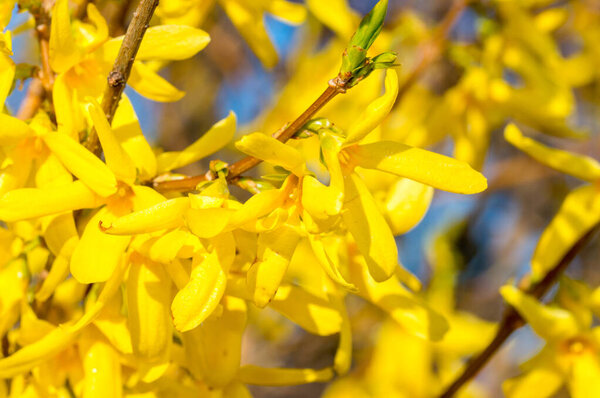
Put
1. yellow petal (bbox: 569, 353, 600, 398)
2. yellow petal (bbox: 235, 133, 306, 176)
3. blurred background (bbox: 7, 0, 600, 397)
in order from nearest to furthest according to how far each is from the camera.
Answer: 1. yellow petal (bbox: 235, 133, 306, 176)
2. yellow petal (bbox: 569, 353, 600, 398)
3. blurred background (bbox: 7, 0, 600, 397)

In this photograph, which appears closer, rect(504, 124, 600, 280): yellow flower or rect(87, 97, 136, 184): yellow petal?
rect(87, 97, 136, 184): yellow petal

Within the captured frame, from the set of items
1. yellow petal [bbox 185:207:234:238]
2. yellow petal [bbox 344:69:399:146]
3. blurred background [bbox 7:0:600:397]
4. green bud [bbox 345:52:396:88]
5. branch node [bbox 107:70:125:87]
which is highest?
green bud [bbox 345:52:396:88]

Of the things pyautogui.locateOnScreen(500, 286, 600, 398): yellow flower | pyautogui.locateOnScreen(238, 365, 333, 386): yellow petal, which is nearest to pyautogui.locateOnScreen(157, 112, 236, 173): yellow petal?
pyautogui.locateOnScreen(238, 365, 333, 386): yellow petal

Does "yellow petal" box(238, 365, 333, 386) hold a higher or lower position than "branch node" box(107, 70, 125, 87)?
lower

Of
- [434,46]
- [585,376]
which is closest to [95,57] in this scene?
[585,376]

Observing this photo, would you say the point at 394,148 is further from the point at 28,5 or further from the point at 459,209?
the point at 459,209

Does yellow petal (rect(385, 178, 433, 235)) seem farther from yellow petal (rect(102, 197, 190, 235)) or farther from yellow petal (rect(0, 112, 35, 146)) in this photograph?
yellow petal (rect(0, 112, 35, 146))

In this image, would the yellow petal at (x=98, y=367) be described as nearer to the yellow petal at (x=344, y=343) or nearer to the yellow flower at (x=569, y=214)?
the yellow petal at (x=344, y=343)
